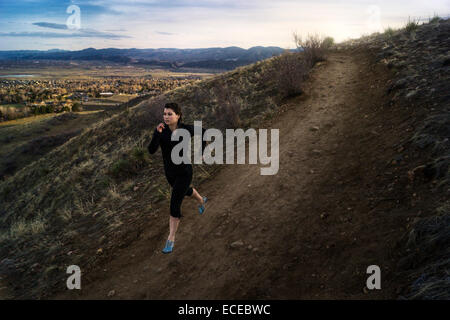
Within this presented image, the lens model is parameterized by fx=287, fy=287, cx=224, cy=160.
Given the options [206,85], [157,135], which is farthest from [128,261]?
[206,85]

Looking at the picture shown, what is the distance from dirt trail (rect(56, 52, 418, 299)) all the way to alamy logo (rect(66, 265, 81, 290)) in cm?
11

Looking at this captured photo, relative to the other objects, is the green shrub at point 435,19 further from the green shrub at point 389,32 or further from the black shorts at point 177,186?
the black shorts at point 177,186

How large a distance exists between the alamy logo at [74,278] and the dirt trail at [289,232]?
113mm

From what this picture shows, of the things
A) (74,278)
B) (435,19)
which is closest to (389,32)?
(435,19)

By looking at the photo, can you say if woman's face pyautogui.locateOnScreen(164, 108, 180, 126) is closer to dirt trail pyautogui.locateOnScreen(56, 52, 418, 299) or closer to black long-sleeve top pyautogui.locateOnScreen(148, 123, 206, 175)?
black long-sleeve top pyautogui.locateOnScreen(148, 123, 206, 175)

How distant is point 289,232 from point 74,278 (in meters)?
3.69

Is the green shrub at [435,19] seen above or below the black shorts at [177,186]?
above

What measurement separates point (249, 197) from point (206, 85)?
1384cm

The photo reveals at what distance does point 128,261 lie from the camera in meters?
4.93

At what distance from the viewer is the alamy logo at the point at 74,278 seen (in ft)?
15.4

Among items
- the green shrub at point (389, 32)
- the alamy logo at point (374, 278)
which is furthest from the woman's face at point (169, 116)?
the green shrub at point (389, 32)

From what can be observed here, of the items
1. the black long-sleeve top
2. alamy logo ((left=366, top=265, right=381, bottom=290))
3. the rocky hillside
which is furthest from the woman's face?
the rocky hillside

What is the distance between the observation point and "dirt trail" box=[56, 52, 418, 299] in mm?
3570
